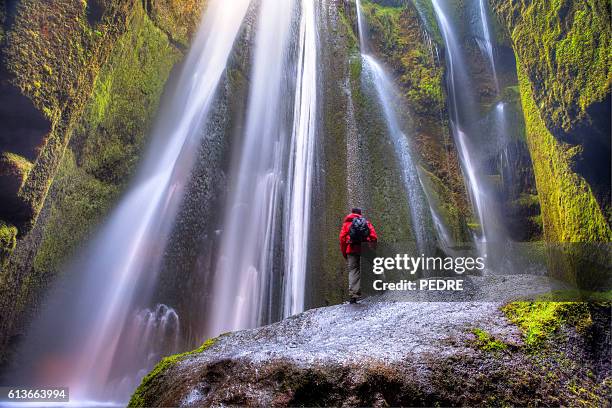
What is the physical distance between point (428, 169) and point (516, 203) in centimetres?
365

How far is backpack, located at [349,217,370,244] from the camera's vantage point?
5.23 meters

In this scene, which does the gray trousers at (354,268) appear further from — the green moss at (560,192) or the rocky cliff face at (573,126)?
the green moss at (560,192)

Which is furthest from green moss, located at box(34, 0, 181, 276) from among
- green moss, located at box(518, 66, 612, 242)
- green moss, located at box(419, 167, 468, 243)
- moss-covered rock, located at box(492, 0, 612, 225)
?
green moss, located at box(518, 66, 612, 242)

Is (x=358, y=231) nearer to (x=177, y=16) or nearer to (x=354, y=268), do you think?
(x=354, y=268)

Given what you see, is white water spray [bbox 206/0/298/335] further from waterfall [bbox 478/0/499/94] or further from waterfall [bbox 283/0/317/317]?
waterfall [bbox 478/0/499/94]

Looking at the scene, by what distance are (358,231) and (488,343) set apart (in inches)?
87.7

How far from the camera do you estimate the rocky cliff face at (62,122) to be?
20.5ft

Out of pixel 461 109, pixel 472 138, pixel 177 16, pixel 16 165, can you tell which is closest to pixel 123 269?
pixel 16 165

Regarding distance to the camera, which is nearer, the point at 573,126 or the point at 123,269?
the point at 573,126

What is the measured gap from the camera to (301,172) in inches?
370

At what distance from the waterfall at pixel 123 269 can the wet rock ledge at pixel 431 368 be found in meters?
4.98

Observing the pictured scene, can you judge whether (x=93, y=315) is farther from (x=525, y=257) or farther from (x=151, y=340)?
(x=525, y=257)

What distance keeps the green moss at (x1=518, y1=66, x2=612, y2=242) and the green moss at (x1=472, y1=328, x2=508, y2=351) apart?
96.8 inches

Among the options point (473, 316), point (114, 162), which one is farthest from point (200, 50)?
point (473, 316)
